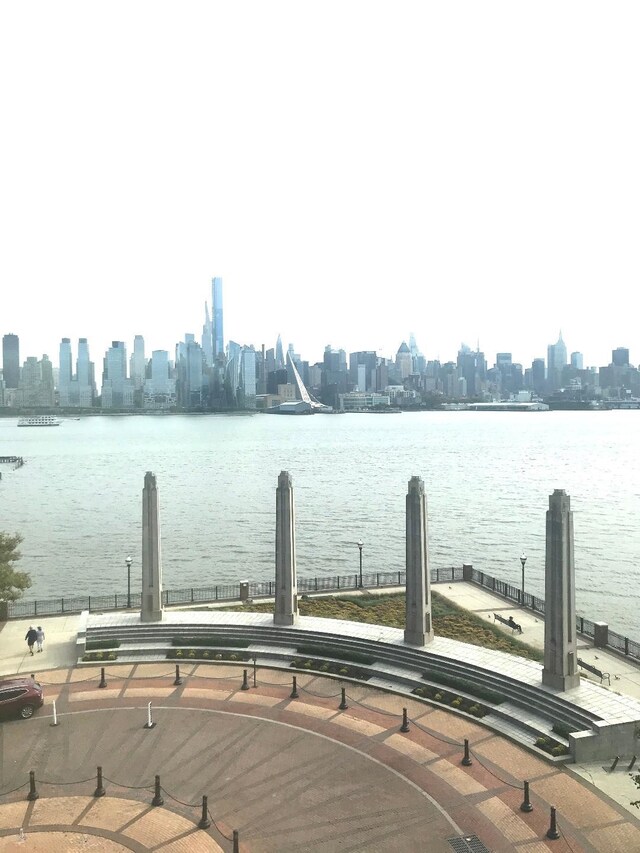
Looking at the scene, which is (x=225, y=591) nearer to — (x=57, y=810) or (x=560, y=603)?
(x=560, y=603)

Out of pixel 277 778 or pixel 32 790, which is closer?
pixel 32 790

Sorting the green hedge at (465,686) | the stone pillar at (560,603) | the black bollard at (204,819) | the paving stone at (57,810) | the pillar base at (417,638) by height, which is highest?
the stone pillar at (560,603)

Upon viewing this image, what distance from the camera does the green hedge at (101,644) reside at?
2473 centimetres

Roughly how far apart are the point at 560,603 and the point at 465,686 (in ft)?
11.9

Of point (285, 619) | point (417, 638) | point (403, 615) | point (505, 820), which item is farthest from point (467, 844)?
point (403, 615)

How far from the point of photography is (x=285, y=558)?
82.7ft

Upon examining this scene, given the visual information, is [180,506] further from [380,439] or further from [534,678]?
[380,439]

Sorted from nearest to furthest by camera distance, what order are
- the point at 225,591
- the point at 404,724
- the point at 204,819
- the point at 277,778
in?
the point at 204,819 < the point at 277,778 < the point at 404,724 < the point at 225,591

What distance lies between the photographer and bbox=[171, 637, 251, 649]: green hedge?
24.6m

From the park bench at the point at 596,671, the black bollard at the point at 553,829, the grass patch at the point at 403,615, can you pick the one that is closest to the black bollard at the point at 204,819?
the black bollard at the point at 553,829

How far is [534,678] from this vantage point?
2067cm

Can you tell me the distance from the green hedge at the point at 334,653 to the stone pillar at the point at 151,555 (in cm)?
564

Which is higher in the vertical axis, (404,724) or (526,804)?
(404,724)

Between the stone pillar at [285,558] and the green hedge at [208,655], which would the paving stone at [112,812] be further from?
the stone pillar at [285,558]
